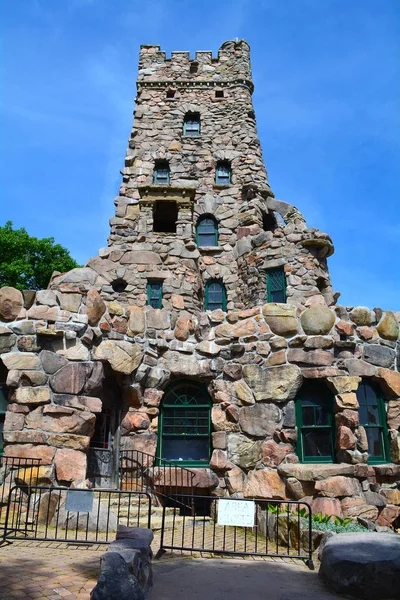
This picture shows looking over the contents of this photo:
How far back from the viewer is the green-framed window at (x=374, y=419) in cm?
1015

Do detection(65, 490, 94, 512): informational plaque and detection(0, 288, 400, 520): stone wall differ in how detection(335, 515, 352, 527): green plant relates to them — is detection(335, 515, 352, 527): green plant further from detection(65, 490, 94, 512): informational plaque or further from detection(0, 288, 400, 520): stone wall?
detection(65, 490, 94, 512): informational plaque

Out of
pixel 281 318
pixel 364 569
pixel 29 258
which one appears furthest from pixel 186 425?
pixel 29 258

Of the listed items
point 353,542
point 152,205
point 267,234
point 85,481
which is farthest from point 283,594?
point 152,205

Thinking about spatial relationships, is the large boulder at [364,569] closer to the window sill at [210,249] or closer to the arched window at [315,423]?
the arched window at [315,423]

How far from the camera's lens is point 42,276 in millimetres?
27203

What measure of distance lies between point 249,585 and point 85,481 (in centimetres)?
435

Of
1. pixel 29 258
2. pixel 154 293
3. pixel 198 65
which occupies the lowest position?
pixel 154 293

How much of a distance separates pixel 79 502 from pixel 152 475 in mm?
3541

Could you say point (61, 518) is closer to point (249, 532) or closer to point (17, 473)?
point (17, 473)

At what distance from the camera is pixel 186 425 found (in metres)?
10.8

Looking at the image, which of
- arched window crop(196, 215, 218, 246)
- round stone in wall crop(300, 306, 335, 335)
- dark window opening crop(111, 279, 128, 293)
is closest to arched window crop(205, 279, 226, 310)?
arched window crop(196, 215, 218, 246)

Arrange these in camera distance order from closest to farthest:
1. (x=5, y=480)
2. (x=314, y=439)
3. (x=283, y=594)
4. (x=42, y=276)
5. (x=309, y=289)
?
(x=283, y=594) → (x=5, y=480) → (x=314, y=439) → (x=309, y=289) → (x=42, y=276)

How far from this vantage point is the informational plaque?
21.7 feet

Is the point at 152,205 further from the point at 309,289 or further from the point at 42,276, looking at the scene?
the point at 42,276
